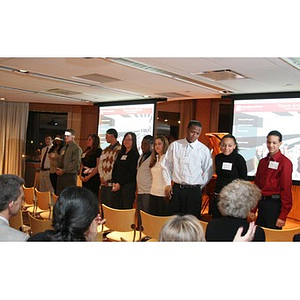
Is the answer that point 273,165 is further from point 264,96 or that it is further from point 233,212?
point 264,96

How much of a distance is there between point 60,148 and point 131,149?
2.22 meters

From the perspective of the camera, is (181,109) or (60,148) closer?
(60,148)

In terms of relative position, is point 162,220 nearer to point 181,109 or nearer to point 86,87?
point 86,87

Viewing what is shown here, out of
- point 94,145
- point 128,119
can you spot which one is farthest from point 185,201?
point 128,119

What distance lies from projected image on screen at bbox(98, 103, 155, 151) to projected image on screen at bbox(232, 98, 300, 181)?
78.1 inches

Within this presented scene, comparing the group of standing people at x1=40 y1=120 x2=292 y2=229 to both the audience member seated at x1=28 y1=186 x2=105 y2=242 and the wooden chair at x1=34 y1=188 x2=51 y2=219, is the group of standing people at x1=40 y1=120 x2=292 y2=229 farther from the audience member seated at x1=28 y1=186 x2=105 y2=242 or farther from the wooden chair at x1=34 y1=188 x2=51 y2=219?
the audience member seated at x1=28 y1=186 x2=105 y2=242

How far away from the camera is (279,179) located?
406 cm

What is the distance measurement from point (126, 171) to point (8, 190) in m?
2.92

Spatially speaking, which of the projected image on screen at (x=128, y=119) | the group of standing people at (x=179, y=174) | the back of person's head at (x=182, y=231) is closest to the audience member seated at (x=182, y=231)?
the back of person's head at (x=182, y=231)

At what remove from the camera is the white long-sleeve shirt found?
479 cm

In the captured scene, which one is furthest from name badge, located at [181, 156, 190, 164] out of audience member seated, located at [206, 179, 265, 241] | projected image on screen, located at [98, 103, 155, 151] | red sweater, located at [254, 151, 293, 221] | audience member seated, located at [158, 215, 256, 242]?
projected image on screen, located at [98, 103, 155, 151]
